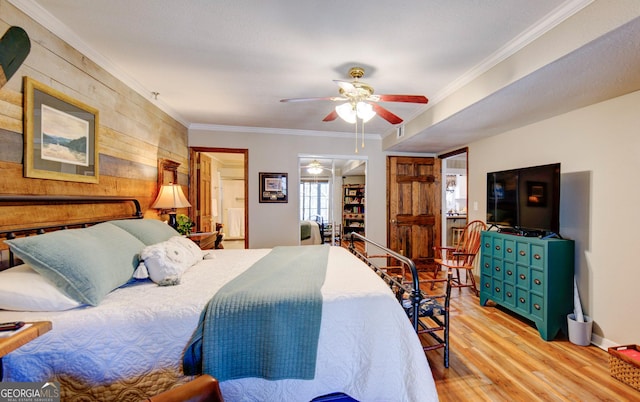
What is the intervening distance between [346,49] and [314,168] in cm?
286

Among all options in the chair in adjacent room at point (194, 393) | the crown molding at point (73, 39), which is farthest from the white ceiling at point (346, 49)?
the chair in adjacent room at point (194, 393)

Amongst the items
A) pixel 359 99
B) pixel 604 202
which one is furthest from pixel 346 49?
pixel 604 202

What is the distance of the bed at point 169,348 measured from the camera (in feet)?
3.99

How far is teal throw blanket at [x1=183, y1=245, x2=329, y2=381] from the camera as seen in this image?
1268mm

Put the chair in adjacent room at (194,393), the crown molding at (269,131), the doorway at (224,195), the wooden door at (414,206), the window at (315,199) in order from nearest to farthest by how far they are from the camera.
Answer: the chair in adjacent room at (194,393) → the crown molding at (269,131) → the doorway at (224,195) → the wooden door at (414,206) → the window at (315,199)

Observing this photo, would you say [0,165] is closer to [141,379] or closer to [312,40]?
[141,379]

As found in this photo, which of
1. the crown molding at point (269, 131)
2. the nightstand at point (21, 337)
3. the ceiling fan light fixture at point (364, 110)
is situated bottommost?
the nightstand at point (21, 337)

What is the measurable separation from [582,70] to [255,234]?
13.3ft

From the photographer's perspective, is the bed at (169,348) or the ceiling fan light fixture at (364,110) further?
the ceiling fan light fixture at (364,110)

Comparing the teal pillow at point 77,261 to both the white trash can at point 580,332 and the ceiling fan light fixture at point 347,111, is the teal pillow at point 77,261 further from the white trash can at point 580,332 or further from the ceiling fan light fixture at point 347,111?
the white trash can at point 580,332

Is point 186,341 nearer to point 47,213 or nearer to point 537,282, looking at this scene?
point 47,213

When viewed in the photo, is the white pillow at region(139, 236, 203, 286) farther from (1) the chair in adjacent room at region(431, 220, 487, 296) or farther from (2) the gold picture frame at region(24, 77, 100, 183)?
(1) the chair in adjacent room at region(431, 220, 487, 296)

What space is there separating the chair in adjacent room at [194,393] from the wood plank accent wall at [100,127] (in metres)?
1.46

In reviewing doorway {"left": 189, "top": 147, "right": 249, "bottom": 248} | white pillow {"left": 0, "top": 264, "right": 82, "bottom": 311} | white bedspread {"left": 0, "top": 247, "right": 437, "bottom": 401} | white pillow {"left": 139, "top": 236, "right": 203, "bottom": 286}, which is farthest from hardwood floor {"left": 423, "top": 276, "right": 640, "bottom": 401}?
doorway {"left": 189, "top": 147, "right": 249, "bottom": 248}
